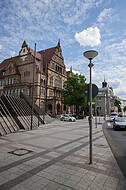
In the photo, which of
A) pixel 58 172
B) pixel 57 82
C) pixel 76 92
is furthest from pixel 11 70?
pixel 58 172

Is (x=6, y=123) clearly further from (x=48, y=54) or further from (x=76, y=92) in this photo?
(x=48, y=54)

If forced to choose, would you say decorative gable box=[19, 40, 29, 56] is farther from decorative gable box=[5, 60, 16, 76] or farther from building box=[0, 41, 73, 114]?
decorative gable box=[5, 60, 16, 76]

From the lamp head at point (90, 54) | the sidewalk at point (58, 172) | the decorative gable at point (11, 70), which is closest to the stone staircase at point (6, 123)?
the sidewalk at point (58, 172)

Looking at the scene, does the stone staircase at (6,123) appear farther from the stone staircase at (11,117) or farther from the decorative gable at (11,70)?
the decorative gable at (11,70)

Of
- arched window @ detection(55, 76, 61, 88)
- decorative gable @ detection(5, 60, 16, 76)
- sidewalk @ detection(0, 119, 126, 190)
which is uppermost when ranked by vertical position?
decorative gable @ detection(5, 60, 16, 76)

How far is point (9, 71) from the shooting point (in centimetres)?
4878

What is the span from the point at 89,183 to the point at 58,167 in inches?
53.6

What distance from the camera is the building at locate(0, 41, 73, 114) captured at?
1713 inches

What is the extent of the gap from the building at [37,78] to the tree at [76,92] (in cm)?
679

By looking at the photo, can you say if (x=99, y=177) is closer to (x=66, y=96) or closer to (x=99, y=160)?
(x=99, y=160)

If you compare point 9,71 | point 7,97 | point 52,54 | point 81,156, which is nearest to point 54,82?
point 52,54

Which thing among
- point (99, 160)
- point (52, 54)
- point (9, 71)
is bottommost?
point (99, 160)

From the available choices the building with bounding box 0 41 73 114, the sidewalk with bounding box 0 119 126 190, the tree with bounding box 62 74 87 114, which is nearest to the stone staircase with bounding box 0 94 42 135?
the sidewalk with bounding box 0 119 126 190

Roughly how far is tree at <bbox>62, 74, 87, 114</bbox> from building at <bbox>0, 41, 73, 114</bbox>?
6786mm
